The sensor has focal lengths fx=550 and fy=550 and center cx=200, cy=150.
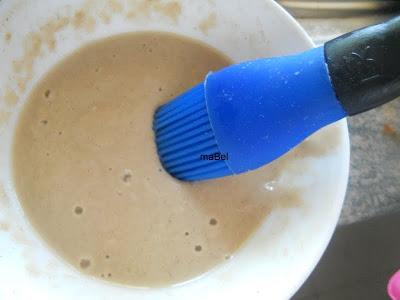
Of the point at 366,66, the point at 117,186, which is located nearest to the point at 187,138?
the point at 117,186

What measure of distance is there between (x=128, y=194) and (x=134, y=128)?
0.32ft

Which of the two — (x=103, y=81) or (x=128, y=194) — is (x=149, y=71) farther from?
(x=128, y=194)

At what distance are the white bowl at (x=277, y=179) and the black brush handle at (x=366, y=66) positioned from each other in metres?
0.16

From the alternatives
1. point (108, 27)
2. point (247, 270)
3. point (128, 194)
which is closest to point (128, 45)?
point (108, 27)

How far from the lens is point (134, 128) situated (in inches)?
31.3

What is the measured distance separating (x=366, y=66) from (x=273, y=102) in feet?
0.39

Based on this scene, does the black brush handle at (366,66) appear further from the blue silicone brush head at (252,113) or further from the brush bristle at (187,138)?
the brush bristle at (187,138)

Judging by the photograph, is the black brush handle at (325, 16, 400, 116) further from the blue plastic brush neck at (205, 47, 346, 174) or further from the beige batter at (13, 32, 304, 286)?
the beige batter at (13, 32, 304, 286)

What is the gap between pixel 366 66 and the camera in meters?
0.54

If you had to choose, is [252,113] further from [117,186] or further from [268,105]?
[117,186]

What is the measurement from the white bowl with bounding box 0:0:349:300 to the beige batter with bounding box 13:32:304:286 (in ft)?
0.06

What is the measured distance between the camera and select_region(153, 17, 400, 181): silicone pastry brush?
542 millimetres

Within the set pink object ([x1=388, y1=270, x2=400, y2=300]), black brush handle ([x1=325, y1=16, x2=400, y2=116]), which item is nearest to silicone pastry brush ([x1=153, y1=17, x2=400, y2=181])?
black brush handle ([x1=325, y1=16, x2=400, y2=116])

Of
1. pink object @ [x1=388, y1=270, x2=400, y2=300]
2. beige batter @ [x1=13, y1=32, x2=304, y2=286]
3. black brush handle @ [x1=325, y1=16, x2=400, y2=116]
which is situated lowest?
pink object @ [x1=388, y1=270, x2=400, y2=300]
